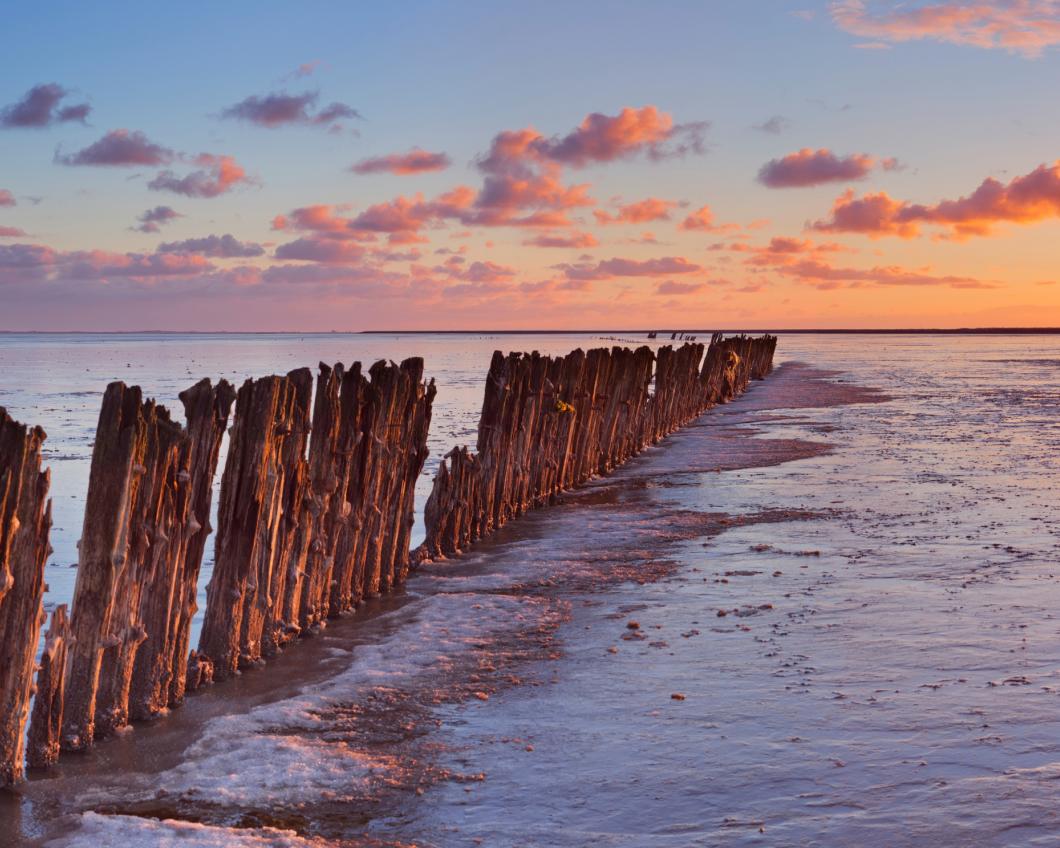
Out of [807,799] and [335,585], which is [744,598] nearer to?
[335,585]

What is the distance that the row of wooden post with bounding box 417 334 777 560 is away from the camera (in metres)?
10.2

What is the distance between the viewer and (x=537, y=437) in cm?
1259

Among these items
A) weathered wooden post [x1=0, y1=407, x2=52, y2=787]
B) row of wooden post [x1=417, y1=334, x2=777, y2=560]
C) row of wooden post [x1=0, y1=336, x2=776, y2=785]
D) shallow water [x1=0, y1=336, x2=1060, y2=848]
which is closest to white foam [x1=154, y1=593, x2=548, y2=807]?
shallow water [x1=0, y1=336, x2=1060, y2=848]

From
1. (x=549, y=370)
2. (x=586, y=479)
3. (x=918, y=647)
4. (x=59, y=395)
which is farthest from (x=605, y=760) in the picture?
(x=59, y=395)

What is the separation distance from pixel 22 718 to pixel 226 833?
1138mm

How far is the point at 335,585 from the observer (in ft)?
26.0

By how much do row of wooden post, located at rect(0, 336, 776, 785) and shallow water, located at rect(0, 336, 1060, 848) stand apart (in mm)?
241

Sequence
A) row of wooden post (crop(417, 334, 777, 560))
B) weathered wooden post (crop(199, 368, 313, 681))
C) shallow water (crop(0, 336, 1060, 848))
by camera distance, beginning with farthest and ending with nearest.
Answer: row of wooden post (crop(417, 334, 777, 560)) < weathered wooden post (crop(199, 368, 313, 681)) < shallow water (crop(0, 336, 1060, 848))

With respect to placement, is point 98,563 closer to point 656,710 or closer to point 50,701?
point 50,701

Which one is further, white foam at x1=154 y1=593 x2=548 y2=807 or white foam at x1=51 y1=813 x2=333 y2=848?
white foam at x1=154 y1=593 x2=548 y2=807

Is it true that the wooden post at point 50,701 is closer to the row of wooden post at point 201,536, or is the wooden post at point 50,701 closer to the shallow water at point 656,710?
the row of wooden post at point 201,536

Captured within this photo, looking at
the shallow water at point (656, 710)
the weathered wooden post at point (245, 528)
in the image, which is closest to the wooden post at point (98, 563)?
the shallow water at point (656, 710)

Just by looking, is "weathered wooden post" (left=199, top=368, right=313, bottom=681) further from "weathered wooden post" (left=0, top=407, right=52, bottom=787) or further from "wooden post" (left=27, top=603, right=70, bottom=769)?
"weathered wooden post" (left=0, top=407, right=52, bottom=787)

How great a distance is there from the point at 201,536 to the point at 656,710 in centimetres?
248
